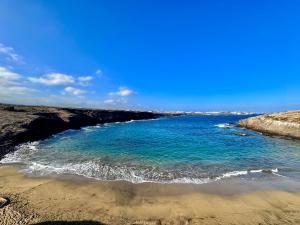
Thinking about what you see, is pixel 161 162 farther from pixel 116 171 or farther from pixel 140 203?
pixel 140 203

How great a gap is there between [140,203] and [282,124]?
4876 centimetres

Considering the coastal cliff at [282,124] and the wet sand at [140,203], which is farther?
the coastal cliff at [282,124]

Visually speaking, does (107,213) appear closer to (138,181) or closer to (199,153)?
(138,181)

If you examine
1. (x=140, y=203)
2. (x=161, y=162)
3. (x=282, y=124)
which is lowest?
(x=140, y=203)

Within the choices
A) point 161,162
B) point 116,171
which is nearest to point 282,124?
point 161,162

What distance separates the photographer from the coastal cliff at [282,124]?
46.5 metres

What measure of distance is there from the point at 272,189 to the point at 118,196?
1157cm

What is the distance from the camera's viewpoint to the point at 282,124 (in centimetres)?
5078

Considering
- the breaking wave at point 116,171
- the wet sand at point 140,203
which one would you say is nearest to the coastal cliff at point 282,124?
the breaking wave at point 116,171

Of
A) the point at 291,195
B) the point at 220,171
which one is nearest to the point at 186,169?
the point at 220,171

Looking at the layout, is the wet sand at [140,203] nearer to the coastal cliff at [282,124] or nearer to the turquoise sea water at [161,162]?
the turquoise sea water at [161,162]

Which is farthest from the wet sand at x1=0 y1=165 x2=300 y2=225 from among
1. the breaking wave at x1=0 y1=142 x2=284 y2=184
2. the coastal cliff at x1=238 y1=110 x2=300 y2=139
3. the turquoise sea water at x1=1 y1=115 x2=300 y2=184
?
the coastal cliff at x1=238 y1=110 x2=300 y2=139

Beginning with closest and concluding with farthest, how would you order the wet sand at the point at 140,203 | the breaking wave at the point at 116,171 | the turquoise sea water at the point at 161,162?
the wet sand at the point at 140,203
the breaking wave at the point at 116,171
the turquoise sea water at the point at 161,162

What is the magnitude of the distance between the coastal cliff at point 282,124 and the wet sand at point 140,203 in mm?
36403
